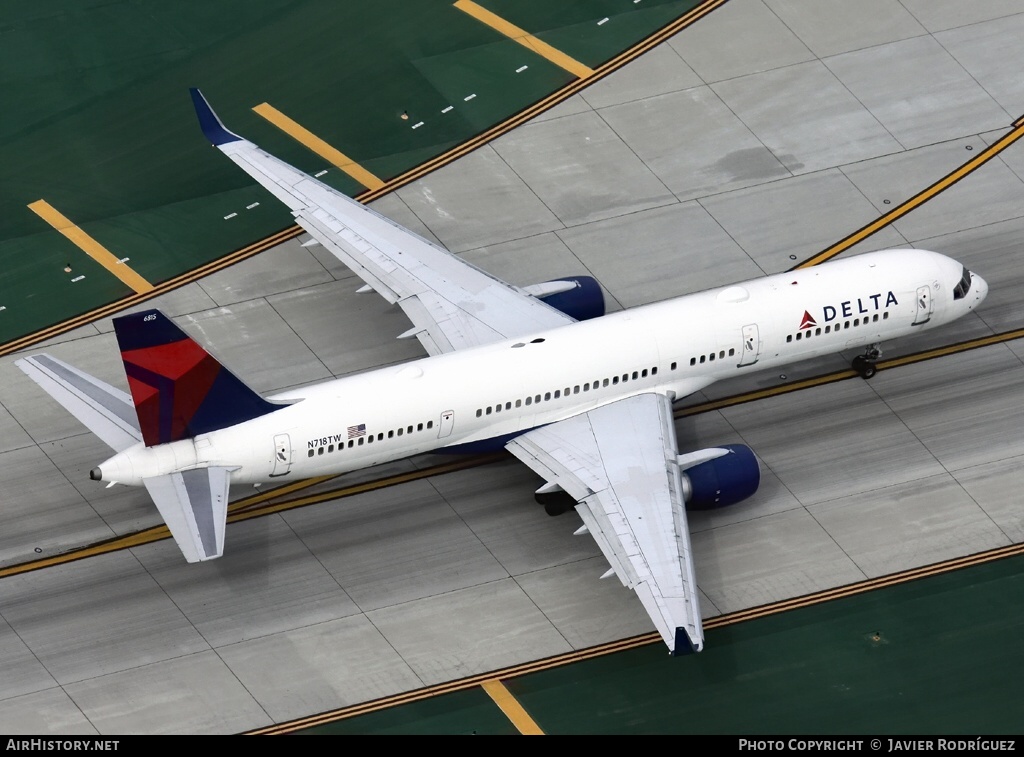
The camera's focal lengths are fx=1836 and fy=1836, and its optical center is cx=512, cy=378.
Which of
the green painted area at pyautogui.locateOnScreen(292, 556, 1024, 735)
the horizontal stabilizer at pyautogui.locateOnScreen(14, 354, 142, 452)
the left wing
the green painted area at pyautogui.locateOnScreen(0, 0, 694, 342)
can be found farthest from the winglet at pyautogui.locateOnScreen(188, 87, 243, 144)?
the green painted area at pyautogui.locateOnScreen(292, 556, 1024, 735)

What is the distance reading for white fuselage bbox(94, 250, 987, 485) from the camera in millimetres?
51906

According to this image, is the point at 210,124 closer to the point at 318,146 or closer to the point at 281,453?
the point at 318,146

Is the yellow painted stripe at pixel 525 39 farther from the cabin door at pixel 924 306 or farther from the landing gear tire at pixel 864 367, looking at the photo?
the cabin door at pixel 924 306

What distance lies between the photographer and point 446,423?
53719mm

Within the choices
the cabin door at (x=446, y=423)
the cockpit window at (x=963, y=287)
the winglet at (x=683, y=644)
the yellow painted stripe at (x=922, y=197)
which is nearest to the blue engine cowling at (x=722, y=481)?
the winglet at (x=683, y=644)

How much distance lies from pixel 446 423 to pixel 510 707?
868 cm

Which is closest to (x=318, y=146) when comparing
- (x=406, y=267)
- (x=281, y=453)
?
(x=406, y=267)

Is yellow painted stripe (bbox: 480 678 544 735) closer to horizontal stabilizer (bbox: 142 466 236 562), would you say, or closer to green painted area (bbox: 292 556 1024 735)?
green painted area (bbox: 292 556 1024 735)

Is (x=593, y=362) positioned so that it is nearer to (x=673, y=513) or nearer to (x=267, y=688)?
(x=673, y=513)

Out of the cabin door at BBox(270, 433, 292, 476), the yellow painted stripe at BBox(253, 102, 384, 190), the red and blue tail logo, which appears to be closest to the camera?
the red and blue tail logo

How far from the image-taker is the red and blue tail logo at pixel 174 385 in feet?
157

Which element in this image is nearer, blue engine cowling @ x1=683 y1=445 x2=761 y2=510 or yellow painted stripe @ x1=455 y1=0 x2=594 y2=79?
blue engine cowling @ x1=683 y1=445 x2=761 y2=510

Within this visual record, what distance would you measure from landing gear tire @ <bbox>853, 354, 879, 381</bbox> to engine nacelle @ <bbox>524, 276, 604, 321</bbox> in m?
8.49

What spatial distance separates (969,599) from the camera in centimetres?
5281
